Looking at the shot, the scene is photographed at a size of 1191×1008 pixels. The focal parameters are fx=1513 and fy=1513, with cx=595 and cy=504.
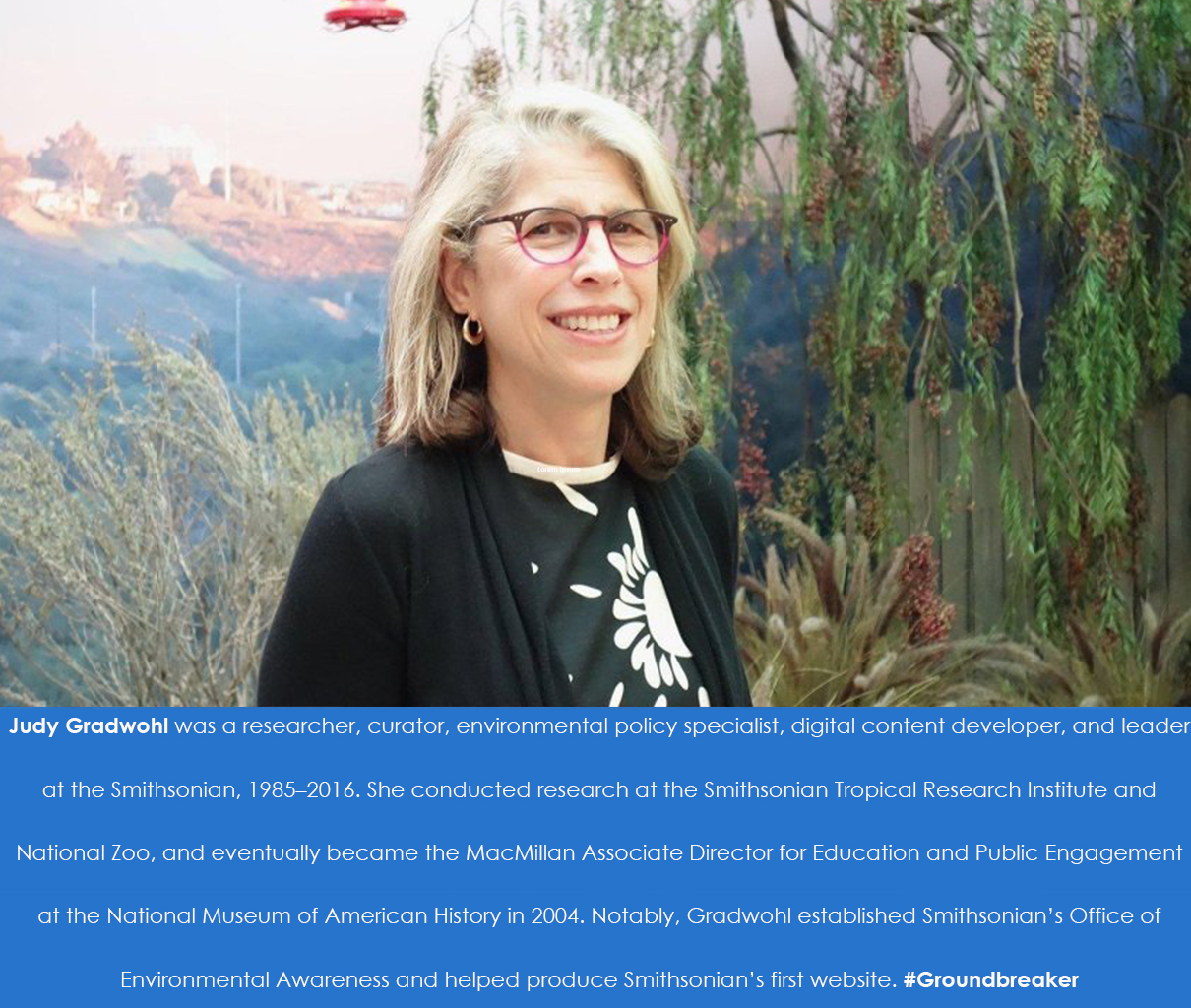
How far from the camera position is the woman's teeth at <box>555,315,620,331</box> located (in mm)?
1246

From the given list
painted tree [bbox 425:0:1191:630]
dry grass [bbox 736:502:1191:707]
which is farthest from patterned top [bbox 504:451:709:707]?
painted tree [bbox 425:0:1191:630]

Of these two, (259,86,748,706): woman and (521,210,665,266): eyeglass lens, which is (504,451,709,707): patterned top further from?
(521,210,665,266): eyeglass lens

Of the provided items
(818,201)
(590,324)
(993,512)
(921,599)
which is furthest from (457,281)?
(993,512)

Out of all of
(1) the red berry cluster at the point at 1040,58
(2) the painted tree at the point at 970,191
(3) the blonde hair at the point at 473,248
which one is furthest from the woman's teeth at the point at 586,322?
(1) the red berry cluster at the point at 1040,58

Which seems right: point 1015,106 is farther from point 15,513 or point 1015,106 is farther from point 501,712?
point 501,712

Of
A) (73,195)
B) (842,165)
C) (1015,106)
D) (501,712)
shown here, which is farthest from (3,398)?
(501,712)

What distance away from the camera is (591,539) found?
4.18 feet

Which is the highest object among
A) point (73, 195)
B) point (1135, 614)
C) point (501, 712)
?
point (73, 195)

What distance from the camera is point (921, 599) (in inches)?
166

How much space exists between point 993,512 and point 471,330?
3.59 m

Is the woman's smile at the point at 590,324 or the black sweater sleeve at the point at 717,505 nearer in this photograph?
the woman's smile at the point at 590,324

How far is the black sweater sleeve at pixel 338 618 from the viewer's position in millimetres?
1146

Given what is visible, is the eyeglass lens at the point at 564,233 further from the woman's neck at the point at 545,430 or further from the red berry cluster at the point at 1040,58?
the red berry cluster at the point at 1040,58

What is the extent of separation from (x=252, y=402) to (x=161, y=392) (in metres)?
0.69
